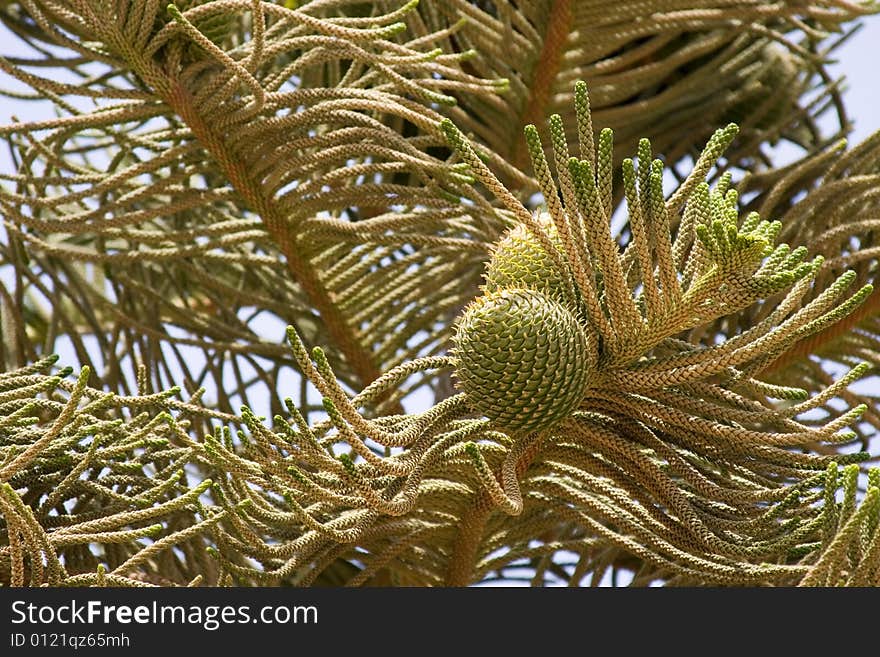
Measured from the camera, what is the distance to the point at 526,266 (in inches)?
42.5

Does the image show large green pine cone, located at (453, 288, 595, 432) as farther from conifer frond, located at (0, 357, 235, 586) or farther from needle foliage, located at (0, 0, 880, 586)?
conifer frond, located at (0, 357, 235, 586)

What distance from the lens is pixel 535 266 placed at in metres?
1.08

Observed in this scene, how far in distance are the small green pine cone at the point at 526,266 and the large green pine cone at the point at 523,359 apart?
0.16 ft

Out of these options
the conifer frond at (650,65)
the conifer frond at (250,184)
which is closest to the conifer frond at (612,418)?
the conifer frond at (250,184)

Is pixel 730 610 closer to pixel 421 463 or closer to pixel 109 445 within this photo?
pixel 421 463

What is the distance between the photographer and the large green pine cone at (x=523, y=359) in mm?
979

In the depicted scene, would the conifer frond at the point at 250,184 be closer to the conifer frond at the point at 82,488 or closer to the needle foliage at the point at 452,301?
the needle foliage at the point at 452,301

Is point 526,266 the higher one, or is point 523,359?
point 526,266

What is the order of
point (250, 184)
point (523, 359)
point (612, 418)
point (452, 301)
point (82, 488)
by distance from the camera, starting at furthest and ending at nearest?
point (452, 301), point (250, 184), point (82, 488), point (612, 418), point (523, 359)

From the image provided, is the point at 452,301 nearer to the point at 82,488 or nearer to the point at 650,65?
the point at 650,65

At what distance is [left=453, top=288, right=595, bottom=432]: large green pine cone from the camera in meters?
0.98

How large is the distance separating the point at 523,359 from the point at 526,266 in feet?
0.41

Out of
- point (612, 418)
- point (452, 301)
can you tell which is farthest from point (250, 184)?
point (612, 418)

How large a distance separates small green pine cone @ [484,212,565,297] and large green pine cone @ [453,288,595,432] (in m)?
0.05
